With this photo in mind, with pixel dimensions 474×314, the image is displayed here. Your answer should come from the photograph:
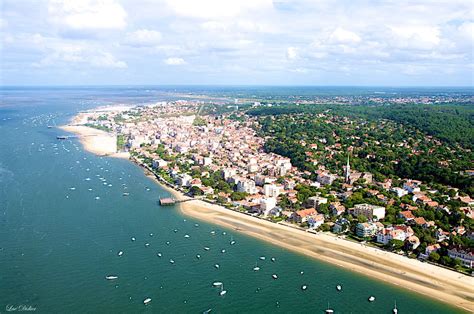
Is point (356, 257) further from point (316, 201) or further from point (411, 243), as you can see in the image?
point (316, 201)

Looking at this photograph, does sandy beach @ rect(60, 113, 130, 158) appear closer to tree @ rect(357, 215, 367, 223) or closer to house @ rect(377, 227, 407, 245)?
tree @ rect(357, 215, 367, 223)

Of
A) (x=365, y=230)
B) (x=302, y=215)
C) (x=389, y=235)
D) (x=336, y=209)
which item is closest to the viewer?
(x=389, y=235)

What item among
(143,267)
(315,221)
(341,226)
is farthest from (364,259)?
(143,267)

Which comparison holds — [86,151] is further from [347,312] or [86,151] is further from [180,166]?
[347,312]

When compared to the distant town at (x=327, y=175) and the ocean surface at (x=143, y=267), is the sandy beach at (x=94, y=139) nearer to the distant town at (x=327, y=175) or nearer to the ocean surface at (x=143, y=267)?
the distant town at (x=327, y=175)

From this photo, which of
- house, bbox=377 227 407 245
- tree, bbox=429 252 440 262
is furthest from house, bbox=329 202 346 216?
tree, bbox=429 252 440 262

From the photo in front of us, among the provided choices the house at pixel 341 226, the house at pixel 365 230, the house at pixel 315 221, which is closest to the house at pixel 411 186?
the house at pixel 341 226
